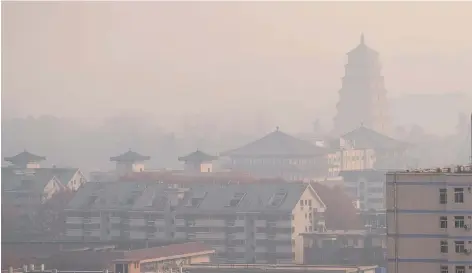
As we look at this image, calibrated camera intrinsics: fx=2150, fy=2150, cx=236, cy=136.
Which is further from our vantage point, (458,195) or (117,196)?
(117,196)

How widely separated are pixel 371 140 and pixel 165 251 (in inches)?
638

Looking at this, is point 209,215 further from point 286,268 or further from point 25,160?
point 286,268

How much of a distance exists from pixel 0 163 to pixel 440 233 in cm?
2561

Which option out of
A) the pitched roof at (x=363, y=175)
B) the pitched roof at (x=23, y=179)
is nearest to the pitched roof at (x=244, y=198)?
the pitched roof at (x=23, y=179)

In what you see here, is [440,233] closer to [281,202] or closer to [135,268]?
[135,268]

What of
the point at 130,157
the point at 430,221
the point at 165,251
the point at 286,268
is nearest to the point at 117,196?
the point at 130,157

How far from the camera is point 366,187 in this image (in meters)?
A: 38.9

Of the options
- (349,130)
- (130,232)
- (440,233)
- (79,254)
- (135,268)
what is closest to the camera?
(440,233)

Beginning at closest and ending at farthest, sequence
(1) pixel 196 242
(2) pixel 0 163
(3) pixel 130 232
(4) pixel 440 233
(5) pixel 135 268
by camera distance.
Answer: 1. (4) pixel 440 233
2. (5) pixel 135 268
3. (1) pixel 196 242
4. (3) pixel 130 232
5. (2) pixel 0 163

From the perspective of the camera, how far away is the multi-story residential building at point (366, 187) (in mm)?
37688

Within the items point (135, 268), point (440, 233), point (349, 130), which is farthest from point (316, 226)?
point (440, 233)

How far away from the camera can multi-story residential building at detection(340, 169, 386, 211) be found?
37.7m

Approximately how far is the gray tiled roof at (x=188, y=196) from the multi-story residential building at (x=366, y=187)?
1.98 m

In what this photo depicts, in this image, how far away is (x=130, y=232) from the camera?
35500 mm
